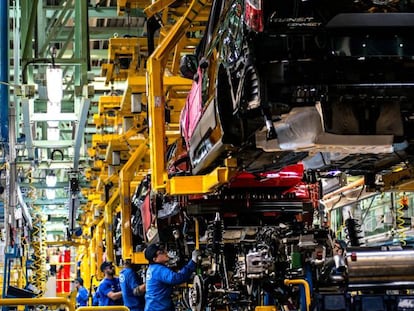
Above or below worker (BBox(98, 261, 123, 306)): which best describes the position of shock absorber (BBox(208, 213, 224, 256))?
above

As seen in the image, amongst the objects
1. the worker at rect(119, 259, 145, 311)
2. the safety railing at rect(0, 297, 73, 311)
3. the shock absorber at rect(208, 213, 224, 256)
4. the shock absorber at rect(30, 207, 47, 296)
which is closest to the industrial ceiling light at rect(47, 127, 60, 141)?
the worker at rect(119, 259, 145, 311)

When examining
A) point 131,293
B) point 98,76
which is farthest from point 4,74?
point 98,76

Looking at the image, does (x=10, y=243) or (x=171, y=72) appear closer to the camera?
(x=171, y=72)

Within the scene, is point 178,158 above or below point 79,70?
below

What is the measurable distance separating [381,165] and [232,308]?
10.4 ft

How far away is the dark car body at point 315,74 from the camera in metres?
4.66

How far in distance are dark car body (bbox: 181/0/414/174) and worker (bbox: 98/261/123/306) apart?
23.0 feet

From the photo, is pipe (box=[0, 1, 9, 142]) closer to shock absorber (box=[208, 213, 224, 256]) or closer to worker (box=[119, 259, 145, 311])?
worker (box=[119, 259, 145, 311])

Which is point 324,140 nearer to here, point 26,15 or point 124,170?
point 26,15

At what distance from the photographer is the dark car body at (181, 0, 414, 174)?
15.3ft

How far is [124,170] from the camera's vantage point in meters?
13.5

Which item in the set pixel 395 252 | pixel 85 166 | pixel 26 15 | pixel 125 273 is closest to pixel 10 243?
pixel 125 273

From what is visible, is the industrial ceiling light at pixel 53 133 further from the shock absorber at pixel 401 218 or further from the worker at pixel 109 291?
the shock absorber at pixel 401 218

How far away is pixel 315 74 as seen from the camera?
192 inches
